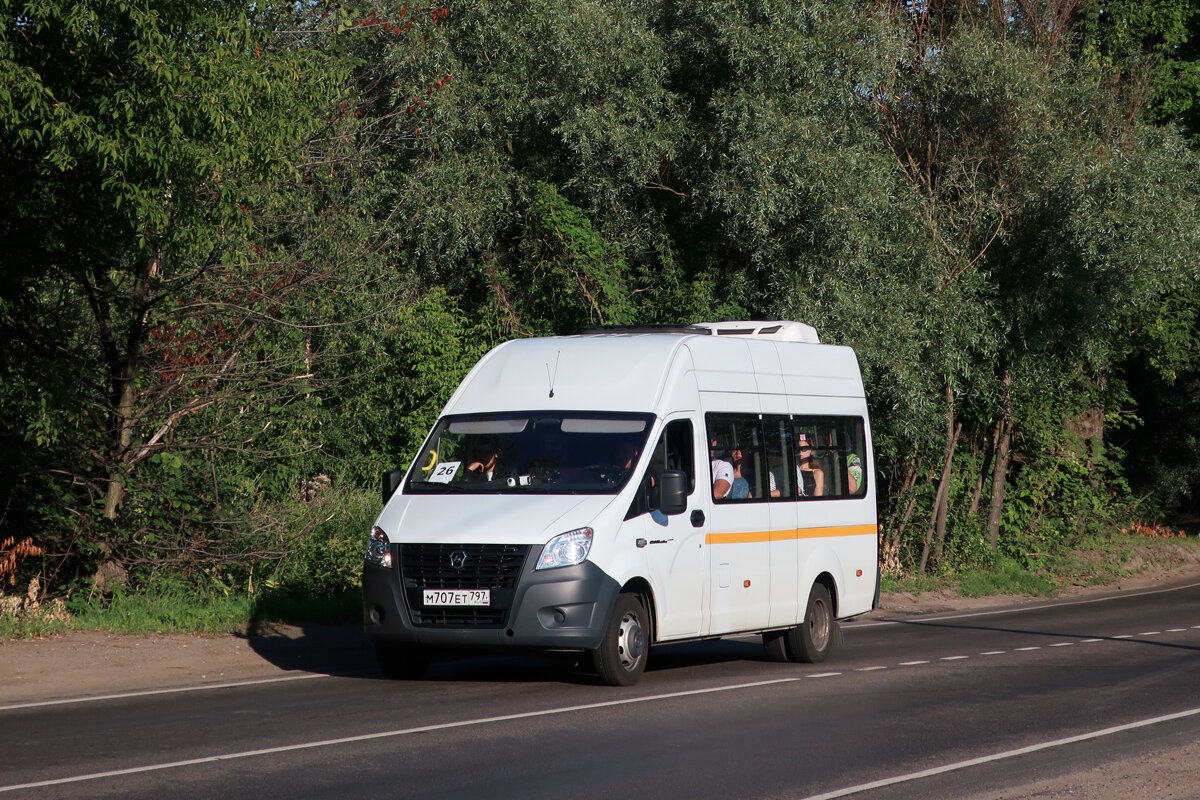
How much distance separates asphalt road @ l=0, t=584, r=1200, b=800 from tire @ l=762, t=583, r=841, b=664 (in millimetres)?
355

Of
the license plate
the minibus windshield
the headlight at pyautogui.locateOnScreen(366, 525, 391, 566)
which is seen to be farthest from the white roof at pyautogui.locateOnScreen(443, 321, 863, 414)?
the license plate

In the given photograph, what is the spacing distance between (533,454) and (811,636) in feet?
12.6

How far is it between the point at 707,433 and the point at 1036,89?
1476cm

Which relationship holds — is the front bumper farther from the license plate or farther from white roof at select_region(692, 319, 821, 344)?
white roof at select_region(692, 319, 821, 344)

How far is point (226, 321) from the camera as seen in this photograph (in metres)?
17.8

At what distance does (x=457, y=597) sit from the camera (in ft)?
38.0

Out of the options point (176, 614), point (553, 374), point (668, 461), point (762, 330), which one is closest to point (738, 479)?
point (668, 461)

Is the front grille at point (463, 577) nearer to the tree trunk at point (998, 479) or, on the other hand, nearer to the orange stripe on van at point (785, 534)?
the orange stripe on van at point (785, 534)

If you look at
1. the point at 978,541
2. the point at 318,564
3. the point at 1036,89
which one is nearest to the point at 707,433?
the point at 318,564

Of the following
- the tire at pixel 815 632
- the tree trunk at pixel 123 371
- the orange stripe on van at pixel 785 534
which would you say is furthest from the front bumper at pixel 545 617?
the tree trunk at pixel 123 371

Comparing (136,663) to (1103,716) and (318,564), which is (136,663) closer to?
(318,564)

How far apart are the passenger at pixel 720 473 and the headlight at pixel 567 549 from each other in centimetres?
187

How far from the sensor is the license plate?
11523 mm

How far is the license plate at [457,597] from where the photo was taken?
1152 centimetres
